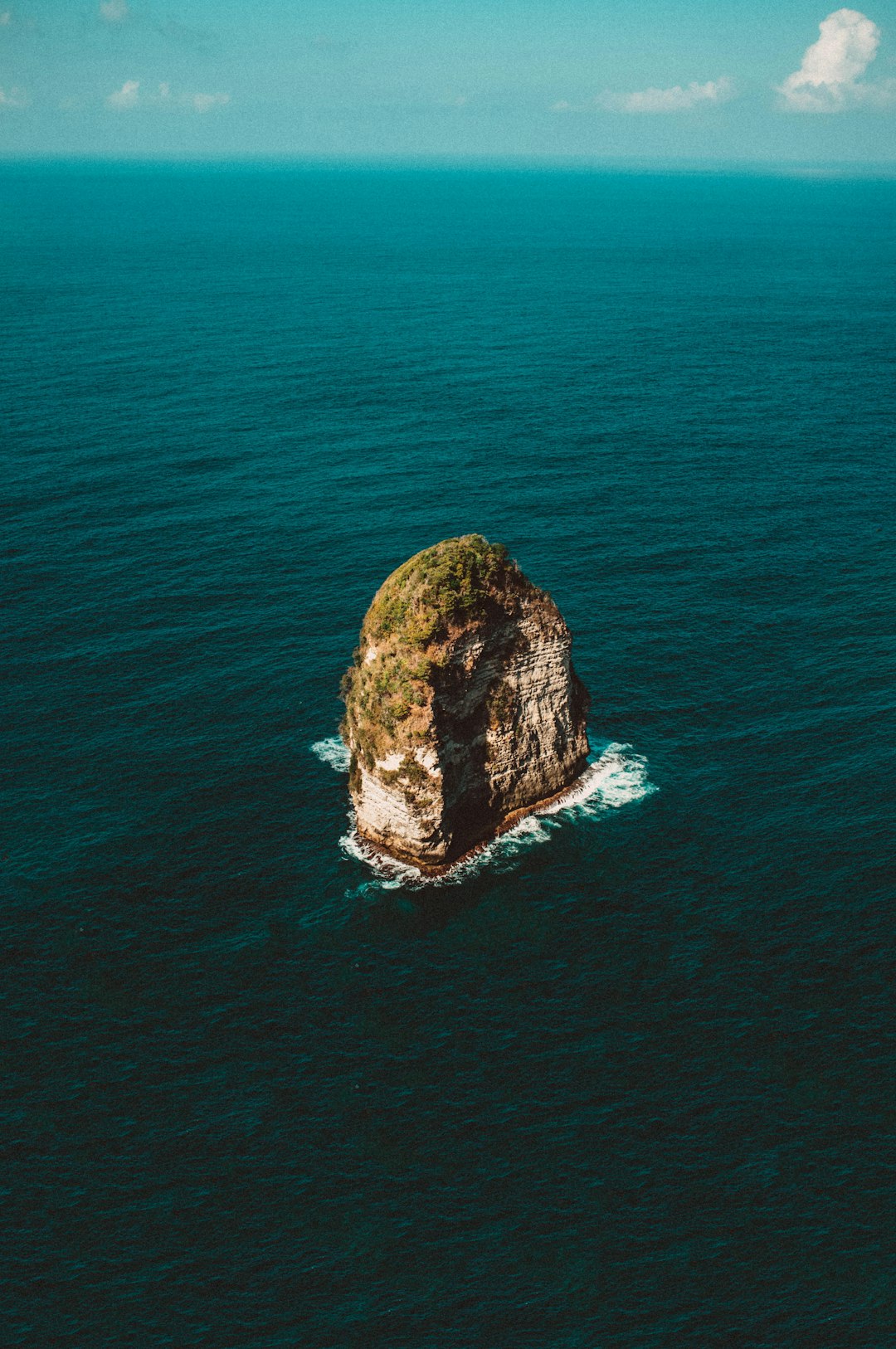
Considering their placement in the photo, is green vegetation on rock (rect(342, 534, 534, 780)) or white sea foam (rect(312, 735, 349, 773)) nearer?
green vegetation on rock (rect(342, 534, 534, 780))

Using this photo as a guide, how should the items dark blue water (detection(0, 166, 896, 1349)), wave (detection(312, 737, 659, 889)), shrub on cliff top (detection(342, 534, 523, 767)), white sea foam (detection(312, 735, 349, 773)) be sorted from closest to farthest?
dark blue water (detection(0, 166, 896, 1349)), shrub on cliff top (detection(342, 534, 523, 767)), wave (detection(312, 737, 659, 889)), white sea foam (detection(312, 735, 349, 773))

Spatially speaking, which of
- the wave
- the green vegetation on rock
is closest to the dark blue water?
the wave

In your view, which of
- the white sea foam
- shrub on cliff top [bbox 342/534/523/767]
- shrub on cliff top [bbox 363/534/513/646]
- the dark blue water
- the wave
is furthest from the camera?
the white sea foam

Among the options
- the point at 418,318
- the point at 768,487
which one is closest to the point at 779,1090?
the point at 768,487

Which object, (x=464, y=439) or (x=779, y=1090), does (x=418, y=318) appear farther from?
(x=779, y=1090)

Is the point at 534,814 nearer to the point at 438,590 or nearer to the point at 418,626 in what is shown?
the point at 418,626

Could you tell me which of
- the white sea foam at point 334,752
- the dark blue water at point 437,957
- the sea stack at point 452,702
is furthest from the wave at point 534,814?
the sea stack at point 452,702

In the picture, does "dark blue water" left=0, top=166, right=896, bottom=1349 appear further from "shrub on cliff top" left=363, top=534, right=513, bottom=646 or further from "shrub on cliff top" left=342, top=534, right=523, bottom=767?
"shrub on cliff top" left=363, top=534, right=513, bottom=646
